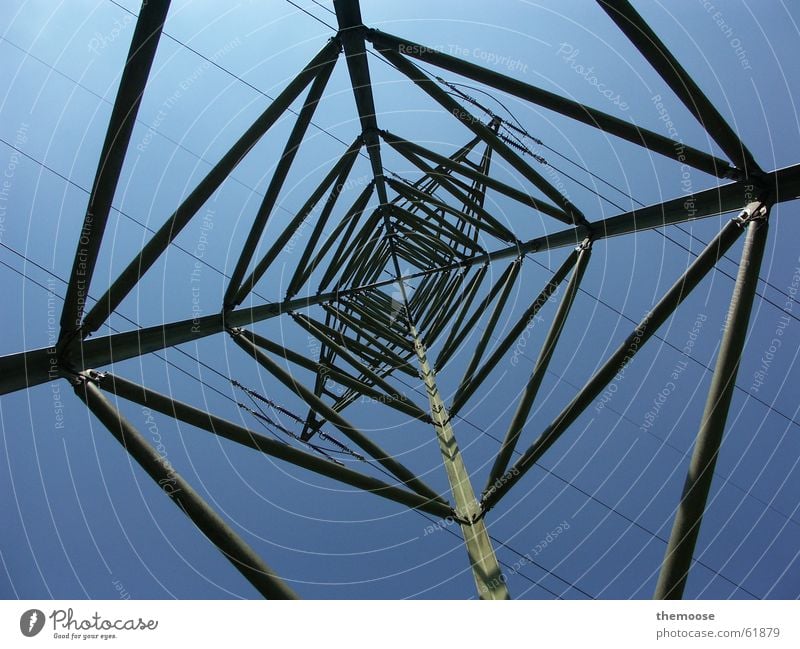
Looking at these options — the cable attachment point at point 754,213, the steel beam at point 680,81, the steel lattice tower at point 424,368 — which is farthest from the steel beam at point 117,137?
the cable attachment point at point 754,213

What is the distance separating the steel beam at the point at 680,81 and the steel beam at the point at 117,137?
11.1ft

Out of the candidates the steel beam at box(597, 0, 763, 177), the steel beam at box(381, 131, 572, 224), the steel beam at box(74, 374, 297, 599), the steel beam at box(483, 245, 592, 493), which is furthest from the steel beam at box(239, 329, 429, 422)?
the steel beam at box(597, 0, 763, 177)

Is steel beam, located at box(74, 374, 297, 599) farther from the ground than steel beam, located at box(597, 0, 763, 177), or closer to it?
closer to it

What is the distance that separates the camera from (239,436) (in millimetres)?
4746

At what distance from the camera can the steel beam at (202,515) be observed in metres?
3.50

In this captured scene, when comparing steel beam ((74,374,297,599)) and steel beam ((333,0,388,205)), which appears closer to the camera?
steel beam ((74,374,297,599))

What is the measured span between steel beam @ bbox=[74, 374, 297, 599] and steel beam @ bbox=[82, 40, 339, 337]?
3.10 feet

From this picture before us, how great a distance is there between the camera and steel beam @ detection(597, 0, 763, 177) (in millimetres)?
4051

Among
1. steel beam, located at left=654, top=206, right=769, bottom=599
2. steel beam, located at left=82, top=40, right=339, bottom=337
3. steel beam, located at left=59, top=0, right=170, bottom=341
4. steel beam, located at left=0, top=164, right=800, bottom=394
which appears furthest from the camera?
steel beam, located at left=82, top=40, right=339, bottom=337

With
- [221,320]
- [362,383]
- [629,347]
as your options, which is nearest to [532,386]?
[629,347]

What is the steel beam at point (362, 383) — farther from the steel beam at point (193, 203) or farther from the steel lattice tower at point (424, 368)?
the steel beam at point (193, 203)

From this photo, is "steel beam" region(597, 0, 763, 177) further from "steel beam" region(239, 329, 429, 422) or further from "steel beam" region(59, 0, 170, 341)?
"steel beam" region(239, 329, 429, 422)

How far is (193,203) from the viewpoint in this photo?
16.8ft
